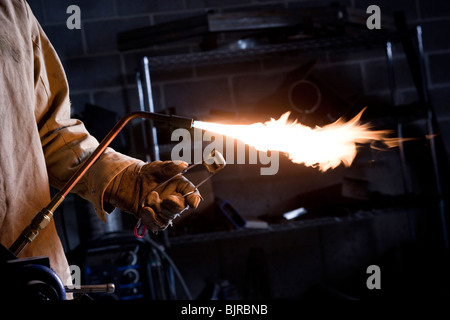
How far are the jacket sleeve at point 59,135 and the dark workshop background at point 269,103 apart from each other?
128 cm

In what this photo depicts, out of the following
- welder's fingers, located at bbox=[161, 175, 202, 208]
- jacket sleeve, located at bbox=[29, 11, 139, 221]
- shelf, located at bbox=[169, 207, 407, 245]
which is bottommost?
shelf, located at bbox=[169, 207, 407, 245]

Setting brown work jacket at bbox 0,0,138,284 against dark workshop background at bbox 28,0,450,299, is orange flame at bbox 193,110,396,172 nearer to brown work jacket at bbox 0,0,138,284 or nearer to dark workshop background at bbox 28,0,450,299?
brown work jacket at bbox 0,0,138,284

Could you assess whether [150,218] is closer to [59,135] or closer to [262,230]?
[59,135]

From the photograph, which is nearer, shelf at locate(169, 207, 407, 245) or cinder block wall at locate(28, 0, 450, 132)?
shelf at locate(169, 207, 407, 245)

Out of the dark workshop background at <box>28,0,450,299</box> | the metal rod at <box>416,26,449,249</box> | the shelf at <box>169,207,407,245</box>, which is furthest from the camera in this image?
the dark workshop background at <box>28,0,450,299</box>

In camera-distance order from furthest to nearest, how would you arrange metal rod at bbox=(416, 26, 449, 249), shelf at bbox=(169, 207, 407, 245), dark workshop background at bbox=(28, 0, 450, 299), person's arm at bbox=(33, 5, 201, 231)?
1. dark workshop background at bbox=(28, 0, 450, 299)
2. metal rod at bbox=(416, 26, 449, 249)
3. shelf at bbox=(169, 207, 407, 245)
4. person's arm at bbox=(33, 5, 201, 231)

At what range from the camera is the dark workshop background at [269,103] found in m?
2.37

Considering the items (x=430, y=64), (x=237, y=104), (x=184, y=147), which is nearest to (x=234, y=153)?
(x=237, y=104)

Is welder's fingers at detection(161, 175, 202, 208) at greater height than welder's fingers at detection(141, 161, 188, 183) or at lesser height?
lesser

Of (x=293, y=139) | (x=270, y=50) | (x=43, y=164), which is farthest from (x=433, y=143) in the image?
(x=43, y=164)

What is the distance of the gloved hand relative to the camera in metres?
0.75

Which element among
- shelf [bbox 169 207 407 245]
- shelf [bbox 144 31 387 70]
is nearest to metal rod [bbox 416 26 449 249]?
shelf [bbox 144 31 387 70]

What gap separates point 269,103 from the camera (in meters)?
2.24

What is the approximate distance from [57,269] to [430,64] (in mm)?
2488
